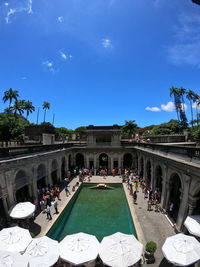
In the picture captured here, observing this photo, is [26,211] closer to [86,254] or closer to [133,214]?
[86,254]

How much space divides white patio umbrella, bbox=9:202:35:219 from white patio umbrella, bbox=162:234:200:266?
32.2 feet

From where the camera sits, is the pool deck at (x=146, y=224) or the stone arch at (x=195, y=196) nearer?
the stone arch at (x=195, y=196)

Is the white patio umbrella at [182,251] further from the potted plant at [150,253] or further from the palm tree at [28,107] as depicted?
the palm tree at [28,107]

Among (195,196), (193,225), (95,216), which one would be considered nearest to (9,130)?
(95,216)

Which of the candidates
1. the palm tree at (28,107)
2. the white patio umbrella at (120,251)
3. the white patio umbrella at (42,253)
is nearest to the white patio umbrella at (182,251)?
the white patio umbrella at (120,251)

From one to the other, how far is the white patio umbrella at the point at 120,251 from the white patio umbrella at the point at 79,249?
51cm

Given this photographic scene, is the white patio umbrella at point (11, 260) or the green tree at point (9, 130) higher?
the green tree at point (9, 130)

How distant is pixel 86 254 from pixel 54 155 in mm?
15494

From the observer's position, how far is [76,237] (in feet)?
28.2

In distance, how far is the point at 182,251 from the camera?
24.5 ft

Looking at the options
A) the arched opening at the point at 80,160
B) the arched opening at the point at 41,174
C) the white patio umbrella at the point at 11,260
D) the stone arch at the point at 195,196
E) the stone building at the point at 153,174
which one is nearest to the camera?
the white patio umbrella at the point at 11,260

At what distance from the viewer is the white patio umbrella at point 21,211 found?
11.2 m

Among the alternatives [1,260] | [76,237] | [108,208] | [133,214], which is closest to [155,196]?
[133,214]

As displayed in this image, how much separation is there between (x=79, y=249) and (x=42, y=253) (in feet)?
6.38
